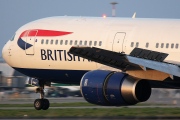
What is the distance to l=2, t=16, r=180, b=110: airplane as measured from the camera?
29719 millimetres

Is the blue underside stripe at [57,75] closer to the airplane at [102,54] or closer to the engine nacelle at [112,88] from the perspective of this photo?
the airplane at [102,54]

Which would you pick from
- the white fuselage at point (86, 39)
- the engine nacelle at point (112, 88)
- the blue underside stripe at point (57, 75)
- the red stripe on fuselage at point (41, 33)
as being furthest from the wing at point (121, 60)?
the red stripe on fuselage at point (41, 33)

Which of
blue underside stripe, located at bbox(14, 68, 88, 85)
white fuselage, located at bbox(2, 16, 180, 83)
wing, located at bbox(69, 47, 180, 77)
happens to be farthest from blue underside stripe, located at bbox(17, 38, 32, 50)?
wing, located at bbox(69, 47, 180, 77)

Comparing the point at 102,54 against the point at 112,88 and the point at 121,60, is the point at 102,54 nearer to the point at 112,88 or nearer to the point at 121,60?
the point at 121,60

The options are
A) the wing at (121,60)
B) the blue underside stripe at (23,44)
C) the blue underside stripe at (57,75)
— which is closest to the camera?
the wing at (121,60)

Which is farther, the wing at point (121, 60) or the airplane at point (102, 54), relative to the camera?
the airplane at point (102, 54)

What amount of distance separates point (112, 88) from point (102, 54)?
6.33ft

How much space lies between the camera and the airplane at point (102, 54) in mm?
29719

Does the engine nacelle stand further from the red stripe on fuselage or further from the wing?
the red stripe on fuselage

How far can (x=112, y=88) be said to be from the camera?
30078 millimetres

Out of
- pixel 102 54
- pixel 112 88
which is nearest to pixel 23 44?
pixel 112 88

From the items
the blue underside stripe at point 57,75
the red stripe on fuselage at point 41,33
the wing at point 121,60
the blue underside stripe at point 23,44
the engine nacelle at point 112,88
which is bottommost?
the engine nacelle at point 112,88

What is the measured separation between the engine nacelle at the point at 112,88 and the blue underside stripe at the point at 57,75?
19.1 feet

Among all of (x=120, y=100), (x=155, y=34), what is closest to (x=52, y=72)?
(x=155, y=34)
